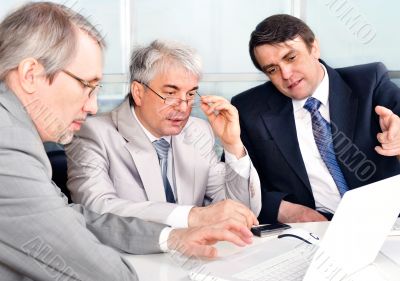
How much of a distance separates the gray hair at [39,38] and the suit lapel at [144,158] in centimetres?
83

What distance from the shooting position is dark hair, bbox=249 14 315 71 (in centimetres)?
248

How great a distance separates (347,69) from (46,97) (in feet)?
5.79

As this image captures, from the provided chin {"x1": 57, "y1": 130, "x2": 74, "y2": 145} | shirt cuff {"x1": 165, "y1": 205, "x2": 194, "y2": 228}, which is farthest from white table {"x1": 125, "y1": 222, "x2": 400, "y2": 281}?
chin {"x1": 57, "y1": 130, "x2": 74, "y2": 145}

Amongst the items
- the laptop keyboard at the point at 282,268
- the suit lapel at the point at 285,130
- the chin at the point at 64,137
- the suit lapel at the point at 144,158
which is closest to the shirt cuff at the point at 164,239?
the laptop keyboard at the point at 282,268

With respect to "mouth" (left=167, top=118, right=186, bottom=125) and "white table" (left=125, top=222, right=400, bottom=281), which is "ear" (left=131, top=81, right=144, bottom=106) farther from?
"white table" (left=125, top=222, right=400, bottom=281)

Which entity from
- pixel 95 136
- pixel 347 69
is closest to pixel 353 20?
pixel 347 69

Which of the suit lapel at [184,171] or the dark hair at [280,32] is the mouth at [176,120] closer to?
the suit lapel at [184,171]

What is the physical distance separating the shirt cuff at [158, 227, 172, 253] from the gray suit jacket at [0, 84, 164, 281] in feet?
1.01

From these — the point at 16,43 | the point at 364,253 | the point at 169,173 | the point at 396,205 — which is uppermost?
the point at 16,43

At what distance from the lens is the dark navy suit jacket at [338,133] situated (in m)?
2.45

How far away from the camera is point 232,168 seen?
7.22 ft

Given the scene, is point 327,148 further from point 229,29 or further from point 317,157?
point 229,29

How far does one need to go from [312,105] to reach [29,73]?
1578 mm

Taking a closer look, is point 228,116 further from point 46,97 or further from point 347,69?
point 46,97
